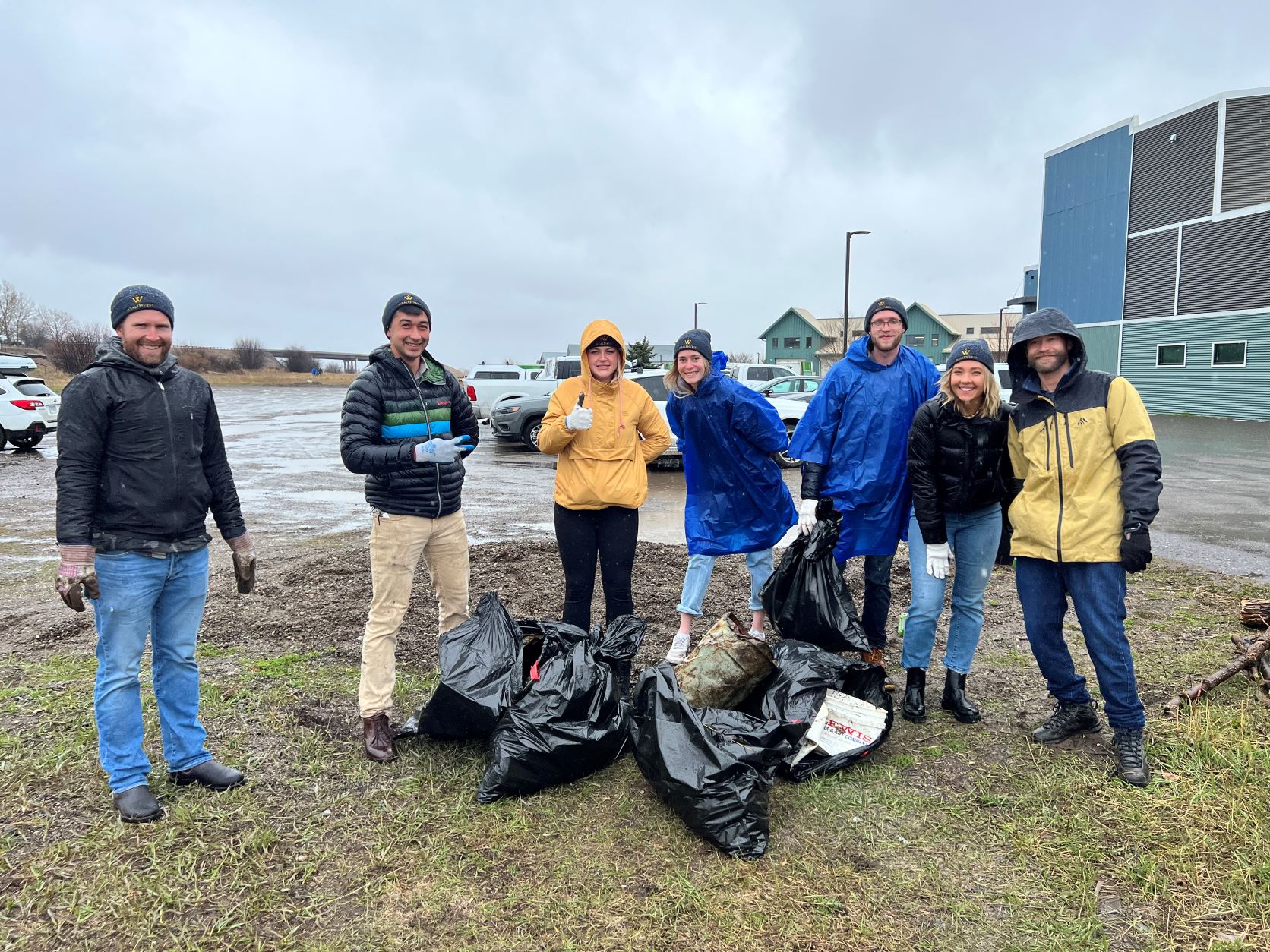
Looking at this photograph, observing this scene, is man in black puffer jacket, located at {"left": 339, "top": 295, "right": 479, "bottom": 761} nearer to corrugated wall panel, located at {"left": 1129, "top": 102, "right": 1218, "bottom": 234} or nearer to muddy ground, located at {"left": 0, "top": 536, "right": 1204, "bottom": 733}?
muddy ground, located at {"left": 0, "top": 536, "right": 1204, "bottom": 733}

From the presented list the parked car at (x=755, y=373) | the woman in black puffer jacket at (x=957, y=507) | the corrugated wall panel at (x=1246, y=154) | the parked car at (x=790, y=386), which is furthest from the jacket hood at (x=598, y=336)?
the corrugated wall panel at (x=1246, y=154)

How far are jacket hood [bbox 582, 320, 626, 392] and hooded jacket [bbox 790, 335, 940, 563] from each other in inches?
37.8

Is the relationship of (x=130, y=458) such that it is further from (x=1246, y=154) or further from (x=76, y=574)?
(x=1246, y=154)

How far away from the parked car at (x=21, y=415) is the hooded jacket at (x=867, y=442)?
53.2 feet

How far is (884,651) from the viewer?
4211 millimetres

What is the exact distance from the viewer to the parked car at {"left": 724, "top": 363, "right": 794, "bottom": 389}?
61.5 feet

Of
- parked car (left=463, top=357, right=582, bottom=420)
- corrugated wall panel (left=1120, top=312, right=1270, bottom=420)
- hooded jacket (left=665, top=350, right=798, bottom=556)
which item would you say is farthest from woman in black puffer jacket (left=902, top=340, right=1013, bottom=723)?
corrugated wall panel (left=1120, top=312, right=1270, bottom=420)

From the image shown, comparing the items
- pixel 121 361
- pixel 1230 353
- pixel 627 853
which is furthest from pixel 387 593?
pixel 1230 353

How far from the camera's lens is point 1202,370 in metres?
22.0

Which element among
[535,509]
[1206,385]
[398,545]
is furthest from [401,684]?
[1206,385]

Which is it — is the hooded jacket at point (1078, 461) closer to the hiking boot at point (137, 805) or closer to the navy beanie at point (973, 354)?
the navy beanie at point (973, 354)

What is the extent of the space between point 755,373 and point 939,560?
1770 cm

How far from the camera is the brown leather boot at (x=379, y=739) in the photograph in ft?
9.64

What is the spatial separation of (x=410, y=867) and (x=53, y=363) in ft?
176
